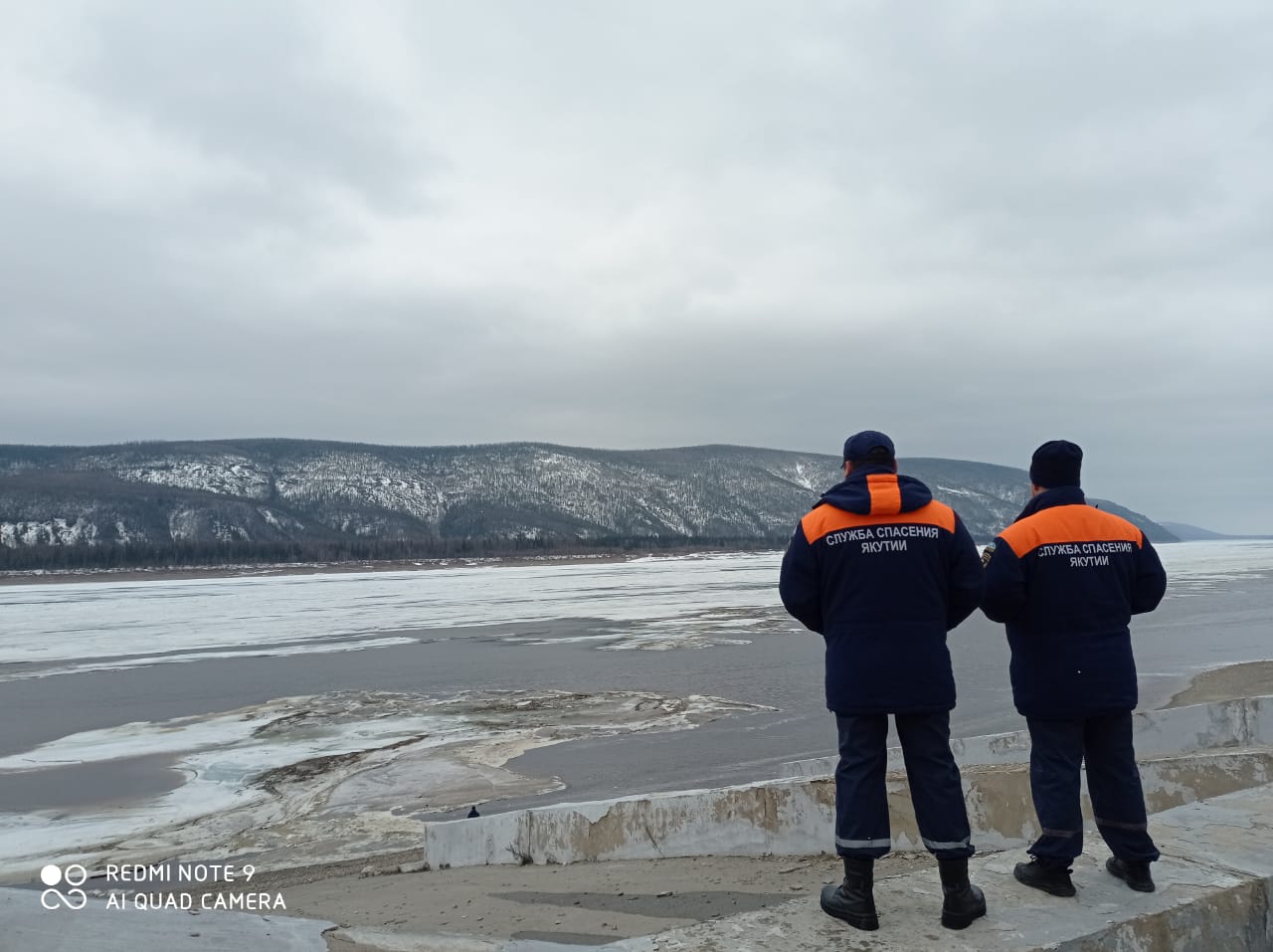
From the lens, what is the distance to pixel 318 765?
11336 mm

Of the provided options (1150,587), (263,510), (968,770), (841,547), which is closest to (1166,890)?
(1150,587)

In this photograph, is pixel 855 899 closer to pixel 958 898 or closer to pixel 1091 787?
pixel 958 898

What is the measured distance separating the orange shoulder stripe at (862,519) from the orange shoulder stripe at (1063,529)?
436mm

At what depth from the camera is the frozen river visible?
31.7ft

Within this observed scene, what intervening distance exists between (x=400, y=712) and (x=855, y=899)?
41.2 ft

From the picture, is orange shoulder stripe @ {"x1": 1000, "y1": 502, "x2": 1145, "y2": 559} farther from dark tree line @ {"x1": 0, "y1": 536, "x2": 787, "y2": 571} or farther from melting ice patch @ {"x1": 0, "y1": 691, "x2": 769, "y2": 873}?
dark tree line @ {"x1": 0, "y1": 536, "x2": 787, "y2": 571}

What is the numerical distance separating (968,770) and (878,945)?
4.24m

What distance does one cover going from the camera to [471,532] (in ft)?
639

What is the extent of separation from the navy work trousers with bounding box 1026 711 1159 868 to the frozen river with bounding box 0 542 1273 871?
6185 millimetres

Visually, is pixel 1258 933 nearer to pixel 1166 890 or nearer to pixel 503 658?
pixel 1166 890

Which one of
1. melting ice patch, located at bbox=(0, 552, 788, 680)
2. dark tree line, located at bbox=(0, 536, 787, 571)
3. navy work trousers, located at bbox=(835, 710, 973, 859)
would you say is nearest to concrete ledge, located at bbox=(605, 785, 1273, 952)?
navy work trousers, located at bbox=(835, 710, 973, 859)

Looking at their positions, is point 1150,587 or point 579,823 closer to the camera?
point 1150,587

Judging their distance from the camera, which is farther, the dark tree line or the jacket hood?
the dark tree line

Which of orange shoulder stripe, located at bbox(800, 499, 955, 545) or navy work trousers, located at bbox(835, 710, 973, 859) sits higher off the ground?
orange shoulder stripe, located at bbox(800, 499, 955, 545)
